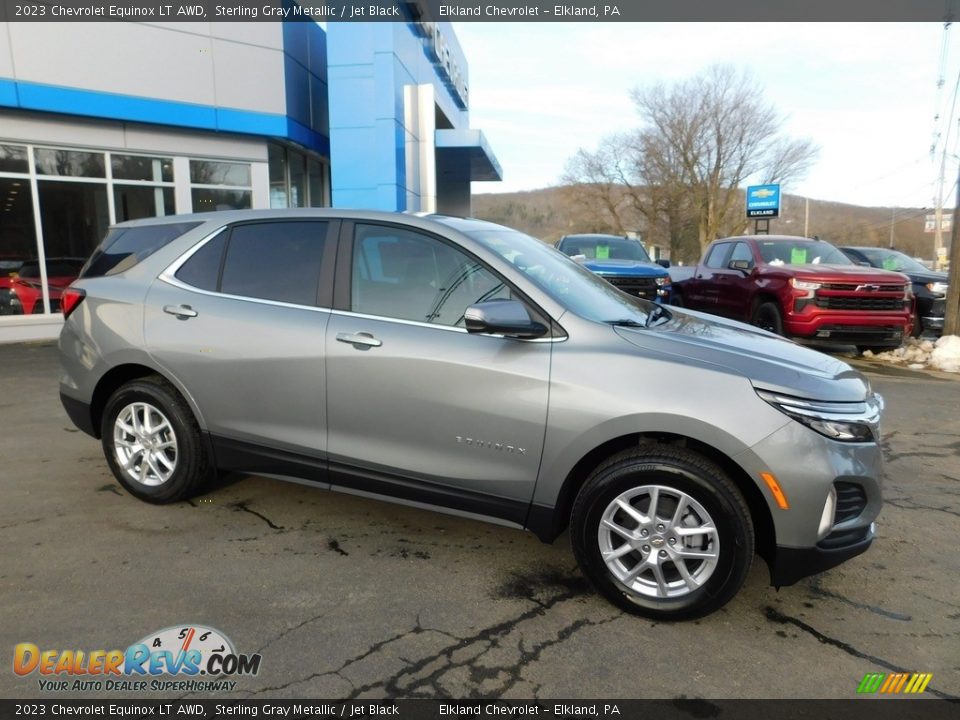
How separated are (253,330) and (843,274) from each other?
8.38m

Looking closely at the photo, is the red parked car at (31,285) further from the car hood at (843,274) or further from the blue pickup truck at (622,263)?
the car hood at (843,274)

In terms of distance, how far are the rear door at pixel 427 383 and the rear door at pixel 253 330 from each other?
0.15 meters

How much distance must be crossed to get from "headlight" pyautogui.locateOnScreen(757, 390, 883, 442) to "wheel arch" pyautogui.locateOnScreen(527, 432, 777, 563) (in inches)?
12.3

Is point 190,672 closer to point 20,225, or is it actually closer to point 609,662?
point 609,662

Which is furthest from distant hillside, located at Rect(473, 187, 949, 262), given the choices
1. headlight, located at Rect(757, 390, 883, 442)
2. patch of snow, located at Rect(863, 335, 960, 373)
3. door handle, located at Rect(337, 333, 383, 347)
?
headlight, located at Rect(757, 390, 883, 442)

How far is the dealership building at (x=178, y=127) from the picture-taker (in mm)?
11617

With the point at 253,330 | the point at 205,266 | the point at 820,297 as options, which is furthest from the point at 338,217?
the point at 820,297

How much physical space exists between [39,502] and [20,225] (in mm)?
9690

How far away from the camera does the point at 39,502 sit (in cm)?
427

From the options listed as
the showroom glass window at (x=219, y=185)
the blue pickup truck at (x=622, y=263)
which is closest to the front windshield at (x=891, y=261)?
the blue pickup truck at (x=622, y=263)

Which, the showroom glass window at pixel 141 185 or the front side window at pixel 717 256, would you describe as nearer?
the front side window at pixel 717 256

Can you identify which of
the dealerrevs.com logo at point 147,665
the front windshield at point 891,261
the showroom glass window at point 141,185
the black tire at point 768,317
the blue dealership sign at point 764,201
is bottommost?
the dealerrevs.com logo at point 147,665

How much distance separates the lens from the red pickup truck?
9.11 m

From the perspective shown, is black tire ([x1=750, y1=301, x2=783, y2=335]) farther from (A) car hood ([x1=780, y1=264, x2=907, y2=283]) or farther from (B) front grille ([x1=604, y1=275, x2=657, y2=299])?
(B) front grille ([x1=604, y1=275, x2=657, y2=299])
